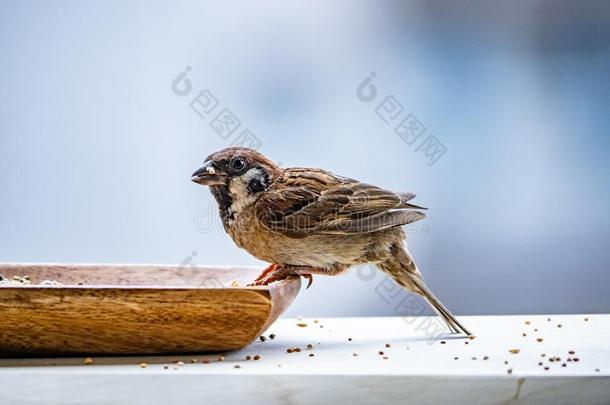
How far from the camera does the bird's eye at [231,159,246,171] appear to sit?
2459 millimetres

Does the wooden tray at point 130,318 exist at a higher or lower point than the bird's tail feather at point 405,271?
higher

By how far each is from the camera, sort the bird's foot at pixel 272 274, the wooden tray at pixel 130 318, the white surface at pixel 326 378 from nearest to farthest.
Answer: the white surface at pixel 326 378, the wooden tray at pixel 130 318, the bird's foot at pixel 272 274

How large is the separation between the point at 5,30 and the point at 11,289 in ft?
7.56

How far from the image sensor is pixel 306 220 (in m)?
2.47

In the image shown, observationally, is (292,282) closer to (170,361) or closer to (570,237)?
(170,361)

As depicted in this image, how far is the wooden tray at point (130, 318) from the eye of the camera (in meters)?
1.85

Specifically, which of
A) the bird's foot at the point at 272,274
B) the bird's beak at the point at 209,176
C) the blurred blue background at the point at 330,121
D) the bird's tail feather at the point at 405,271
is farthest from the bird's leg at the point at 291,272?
the blurred blue background at the point at 330,121

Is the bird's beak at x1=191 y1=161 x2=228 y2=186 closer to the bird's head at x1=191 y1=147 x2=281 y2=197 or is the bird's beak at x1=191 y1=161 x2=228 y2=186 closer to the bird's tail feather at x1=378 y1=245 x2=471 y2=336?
the bird's head at x1=191 y1=147 x2=281 y2=197

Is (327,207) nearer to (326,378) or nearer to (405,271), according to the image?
(405,271)

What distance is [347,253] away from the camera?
98.5 inches

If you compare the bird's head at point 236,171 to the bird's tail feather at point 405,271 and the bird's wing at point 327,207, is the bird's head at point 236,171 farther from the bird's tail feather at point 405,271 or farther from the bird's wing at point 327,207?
the bird's tail feather at point 405,271

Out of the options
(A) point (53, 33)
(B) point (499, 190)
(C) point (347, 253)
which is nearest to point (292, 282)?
(C) point (347, 253)

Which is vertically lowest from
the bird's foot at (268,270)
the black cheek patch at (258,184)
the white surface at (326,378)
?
the white surface at (326,378)

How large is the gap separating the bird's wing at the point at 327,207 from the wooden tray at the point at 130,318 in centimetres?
47
